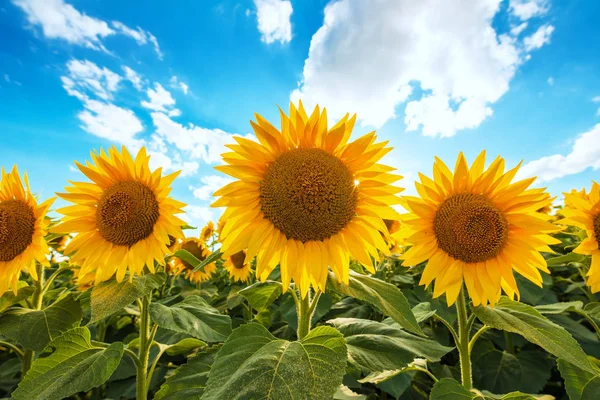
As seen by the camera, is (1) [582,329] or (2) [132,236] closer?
(2) [132,236]

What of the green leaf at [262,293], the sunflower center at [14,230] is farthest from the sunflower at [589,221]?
the sunflower center at [14,230]

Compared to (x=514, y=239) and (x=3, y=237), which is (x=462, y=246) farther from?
(x=3, y=237)

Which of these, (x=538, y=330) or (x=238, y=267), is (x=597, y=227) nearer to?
(x=538, y=330)

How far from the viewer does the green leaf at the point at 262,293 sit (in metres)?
2.29

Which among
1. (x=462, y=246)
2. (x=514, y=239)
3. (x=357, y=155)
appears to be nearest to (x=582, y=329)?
(x=514, y=239)

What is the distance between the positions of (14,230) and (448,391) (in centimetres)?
309

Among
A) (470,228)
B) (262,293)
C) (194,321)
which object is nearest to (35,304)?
(194,321)

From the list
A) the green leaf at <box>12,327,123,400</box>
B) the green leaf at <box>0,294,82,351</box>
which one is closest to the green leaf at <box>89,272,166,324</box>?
the green leaf at <box>12,327,123,400</box>

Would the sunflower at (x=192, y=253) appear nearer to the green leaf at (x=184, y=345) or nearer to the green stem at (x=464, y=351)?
the green leaf at (x=184, y=345)

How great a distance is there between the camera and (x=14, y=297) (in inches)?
111

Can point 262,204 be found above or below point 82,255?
above

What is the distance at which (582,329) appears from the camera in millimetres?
3824

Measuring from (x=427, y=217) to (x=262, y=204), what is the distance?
1.07 metres

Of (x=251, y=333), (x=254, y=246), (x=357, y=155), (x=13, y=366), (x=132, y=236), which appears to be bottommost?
(x=13, y=366)
